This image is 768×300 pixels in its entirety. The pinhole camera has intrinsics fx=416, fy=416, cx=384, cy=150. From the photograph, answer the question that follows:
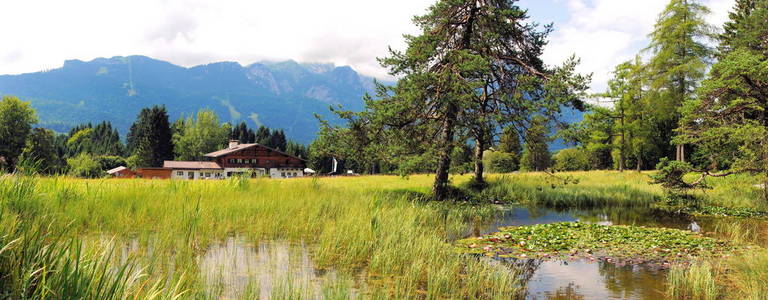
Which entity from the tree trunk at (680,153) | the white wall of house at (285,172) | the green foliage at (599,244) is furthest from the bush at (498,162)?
the green foliage at (599,244)

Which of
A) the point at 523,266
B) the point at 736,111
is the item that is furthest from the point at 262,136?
the point at 523,266

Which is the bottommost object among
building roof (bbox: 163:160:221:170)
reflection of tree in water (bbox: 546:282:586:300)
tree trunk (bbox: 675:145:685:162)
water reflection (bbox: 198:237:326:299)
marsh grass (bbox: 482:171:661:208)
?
reflection of tree in water (bbox: 546:282:586:300)

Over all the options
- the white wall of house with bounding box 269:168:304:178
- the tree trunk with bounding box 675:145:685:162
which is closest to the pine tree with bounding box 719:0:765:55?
the tree trunk with bounding box 675:145:685:162

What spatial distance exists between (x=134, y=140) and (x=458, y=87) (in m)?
116

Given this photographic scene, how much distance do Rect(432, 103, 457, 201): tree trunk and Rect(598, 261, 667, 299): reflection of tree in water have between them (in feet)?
28.3

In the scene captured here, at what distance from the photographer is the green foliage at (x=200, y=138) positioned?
95000 mm

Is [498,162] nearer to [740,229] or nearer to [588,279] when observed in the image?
[740,229]

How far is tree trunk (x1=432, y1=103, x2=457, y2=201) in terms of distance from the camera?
17016 mm

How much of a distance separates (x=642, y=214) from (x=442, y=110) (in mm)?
9861

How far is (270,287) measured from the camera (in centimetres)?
546

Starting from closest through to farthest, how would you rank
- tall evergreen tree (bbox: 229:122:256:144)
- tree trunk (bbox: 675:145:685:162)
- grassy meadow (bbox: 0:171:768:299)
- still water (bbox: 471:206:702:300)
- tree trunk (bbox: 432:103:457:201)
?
grassy meadow (bbox: 0:171:768:299) < still water (bbox: 471:206:702:300) < tree trunk (bbox: 432:103:457:201) < tree trunk (bbox: 675:145:685:162) < tall evergreen tree (bbox: 229:122:256:144)

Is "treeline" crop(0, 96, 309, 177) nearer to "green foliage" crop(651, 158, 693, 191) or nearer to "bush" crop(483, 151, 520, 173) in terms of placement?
"green foliage" crop(651, 158, 693, 191)

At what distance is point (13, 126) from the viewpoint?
5500 centimetres

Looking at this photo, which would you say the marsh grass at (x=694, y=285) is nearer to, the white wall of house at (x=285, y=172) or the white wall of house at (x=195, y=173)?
the white wall of house at (x=195, y=173)
